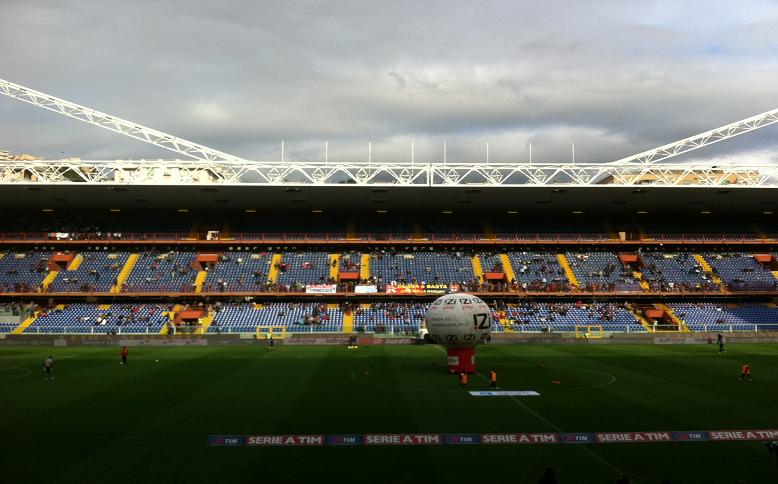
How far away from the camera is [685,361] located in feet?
146

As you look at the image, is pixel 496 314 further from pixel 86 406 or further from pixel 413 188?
pixel 86 406

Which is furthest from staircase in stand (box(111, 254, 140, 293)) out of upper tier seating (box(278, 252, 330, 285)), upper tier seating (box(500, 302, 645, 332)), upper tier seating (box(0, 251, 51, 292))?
upper tier seating (box(500, 302, 645, 332))

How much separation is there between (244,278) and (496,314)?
1163 inches

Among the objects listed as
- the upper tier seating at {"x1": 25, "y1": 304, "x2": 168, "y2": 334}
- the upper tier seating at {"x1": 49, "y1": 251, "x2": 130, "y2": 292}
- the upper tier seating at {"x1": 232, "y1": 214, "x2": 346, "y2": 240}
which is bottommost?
the upper tier seating at {"x1": 25, "y1": 304, "x2": 168, "y2": 334}

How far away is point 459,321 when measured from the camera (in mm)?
32625

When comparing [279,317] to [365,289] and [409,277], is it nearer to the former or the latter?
[365,289]

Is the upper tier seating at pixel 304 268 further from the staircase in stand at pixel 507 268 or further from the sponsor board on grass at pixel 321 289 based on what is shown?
the staircase in stand at pixel 507 268

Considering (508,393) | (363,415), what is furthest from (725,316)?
(363,415)

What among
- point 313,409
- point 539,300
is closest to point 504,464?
point 313,409

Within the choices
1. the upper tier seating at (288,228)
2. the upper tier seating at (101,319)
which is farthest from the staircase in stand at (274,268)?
the upper tier seating at (101,319)

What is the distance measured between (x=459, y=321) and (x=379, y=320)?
120ft

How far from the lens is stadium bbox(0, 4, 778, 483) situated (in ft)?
66.4

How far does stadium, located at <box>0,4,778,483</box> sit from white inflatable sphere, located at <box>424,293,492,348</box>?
0.33 metres

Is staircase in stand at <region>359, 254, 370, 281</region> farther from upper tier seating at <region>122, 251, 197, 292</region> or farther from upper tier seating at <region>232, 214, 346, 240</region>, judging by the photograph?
upper tier seating at <region>122, 251, 197, 292</region>
